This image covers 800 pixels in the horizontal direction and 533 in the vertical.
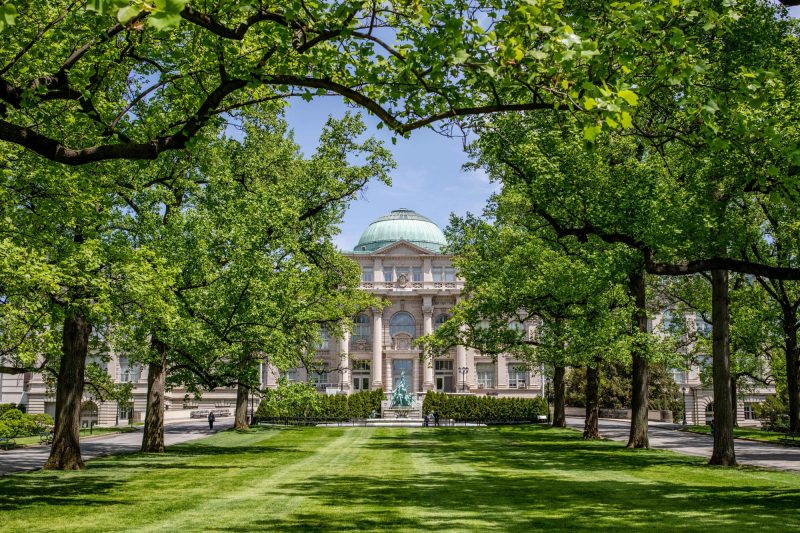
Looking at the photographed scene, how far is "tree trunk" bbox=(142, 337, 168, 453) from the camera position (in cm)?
2827

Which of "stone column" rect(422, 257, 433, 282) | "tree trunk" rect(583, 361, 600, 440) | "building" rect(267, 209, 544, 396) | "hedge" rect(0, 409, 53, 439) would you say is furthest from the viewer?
"stone column" rect(422, 257, 433, 282)

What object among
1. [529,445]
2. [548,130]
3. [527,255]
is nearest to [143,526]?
[548,130]

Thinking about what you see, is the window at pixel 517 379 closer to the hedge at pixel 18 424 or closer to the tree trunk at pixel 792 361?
the tree trunk at pixel 792 361

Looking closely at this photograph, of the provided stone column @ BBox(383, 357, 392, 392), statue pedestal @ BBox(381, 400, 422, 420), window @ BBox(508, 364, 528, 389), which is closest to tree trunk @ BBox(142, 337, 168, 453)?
statue pedestal @ BBox(381, 400, 422, 420)

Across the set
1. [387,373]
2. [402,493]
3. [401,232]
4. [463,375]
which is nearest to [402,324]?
[387,373]

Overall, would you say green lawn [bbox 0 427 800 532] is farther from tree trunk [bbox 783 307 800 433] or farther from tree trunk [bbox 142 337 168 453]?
tree trunk [bbox 783 307 800 433]

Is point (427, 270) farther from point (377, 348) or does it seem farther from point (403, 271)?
point (377, 348)

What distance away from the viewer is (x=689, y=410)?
71562 mm

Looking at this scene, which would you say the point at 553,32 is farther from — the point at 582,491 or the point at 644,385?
the point at 644,385

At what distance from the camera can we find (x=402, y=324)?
9794 cm

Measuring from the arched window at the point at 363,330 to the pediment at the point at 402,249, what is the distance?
8.96 meters

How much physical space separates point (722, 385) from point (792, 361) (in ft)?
66.5

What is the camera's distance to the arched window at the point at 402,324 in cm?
9762

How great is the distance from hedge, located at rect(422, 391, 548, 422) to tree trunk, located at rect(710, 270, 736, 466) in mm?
37246
